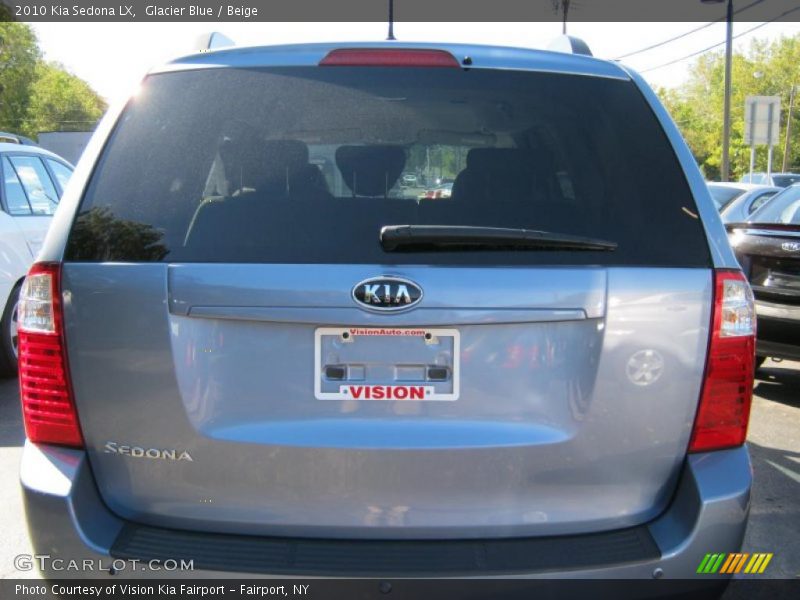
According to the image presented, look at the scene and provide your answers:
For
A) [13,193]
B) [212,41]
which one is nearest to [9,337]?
[13,193]

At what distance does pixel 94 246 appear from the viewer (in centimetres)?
224

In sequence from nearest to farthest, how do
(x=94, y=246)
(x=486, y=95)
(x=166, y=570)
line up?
(x=166, y=570) < (x=94, y=246) < (x=486, y=95)

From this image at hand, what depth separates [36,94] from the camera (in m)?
89.9

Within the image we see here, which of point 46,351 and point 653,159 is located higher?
point 653,159

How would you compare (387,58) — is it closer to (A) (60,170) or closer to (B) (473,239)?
(B) (473,239)

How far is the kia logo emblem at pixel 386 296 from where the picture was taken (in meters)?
2.08

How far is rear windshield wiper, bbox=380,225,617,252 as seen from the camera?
7.00 feet

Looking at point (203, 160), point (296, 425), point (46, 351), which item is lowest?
point (296, 425)

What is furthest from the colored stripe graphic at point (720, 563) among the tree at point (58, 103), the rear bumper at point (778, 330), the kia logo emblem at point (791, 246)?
the tree at point (58, 103)

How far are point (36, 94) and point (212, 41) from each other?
97.3 meters

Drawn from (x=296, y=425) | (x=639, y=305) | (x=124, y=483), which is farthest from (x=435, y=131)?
(x=124, y=483)

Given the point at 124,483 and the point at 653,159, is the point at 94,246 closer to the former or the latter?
the point at 124,483

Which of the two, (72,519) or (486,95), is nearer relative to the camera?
(72,519)

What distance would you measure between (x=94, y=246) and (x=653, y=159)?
1.53 metres
